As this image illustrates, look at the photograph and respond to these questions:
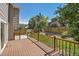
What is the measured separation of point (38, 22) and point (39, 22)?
0.09 ft

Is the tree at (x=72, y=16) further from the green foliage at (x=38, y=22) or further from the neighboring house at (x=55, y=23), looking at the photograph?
the green foliage at (x=38, y=22)

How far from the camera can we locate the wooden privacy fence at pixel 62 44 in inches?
197

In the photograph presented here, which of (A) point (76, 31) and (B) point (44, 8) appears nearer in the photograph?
(A) point (76, 31)

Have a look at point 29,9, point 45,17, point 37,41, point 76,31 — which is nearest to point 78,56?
point 76,31

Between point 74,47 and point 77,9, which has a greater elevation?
point 77,9

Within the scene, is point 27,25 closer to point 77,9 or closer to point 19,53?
point 19,53

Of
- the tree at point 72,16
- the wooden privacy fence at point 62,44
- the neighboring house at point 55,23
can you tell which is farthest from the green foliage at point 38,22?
the tree at point 72,16

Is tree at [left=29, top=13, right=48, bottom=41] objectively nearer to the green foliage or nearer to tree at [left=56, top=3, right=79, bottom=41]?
the green foliage

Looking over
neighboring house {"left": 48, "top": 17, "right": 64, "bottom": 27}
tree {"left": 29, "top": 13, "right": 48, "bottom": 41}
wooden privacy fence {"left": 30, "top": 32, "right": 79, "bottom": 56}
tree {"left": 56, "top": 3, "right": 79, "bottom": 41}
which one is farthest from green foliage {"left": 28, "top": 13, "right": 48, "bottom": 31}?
tree {"left": 56, "top": 3, "right": 79, "bottom": 41}

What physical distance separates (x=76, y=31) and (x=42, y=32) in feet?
4.12

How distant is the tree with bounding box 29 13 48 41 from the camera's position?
5.77 metres

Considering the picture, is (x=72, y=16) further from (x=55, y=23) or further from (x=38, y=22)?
(x=38, y=22)

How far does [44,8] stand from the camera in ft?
18.6

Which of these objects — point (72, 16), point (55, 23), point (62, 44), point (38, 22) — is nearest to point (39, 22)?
point (38, 22)
